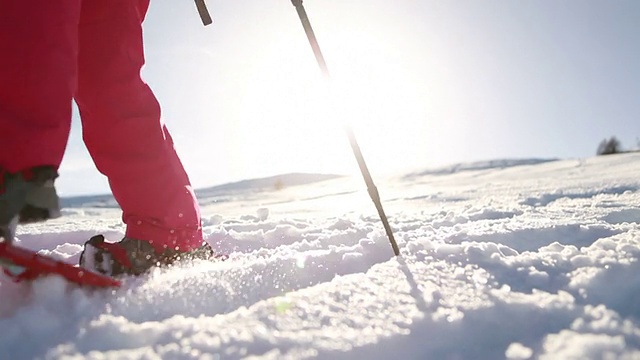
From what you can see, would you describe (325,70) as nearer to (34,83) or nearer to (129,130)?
(129,130)

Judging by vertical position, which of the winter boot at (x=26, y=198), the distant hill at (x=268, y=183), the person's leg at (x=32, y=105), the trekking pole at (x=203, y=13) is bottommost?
the distant hill at (x=268, y=183)

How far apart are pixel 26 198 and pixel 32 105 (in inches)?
7.2

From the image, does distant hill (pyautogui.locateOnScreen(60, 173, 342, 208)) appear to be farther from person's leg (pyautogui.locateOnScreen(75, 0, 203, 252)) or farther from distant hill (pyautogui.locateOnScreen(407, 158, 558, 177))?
person's leg (pyautogui.locateOnScreen(75, 0, 203, 252))

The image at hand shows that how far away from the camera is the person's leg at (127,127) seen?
1.43 meters

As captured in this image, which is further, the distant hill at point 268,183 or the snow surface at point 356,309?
the distant hill at point 268,183

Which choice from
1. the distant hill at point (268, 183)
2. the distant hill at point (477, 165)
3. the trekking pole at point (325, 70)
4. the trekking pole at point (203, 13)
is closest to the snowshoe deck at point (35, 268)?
the trekking pole at point (325, 70)

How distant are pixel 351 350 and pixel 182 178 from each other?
3.18 feet

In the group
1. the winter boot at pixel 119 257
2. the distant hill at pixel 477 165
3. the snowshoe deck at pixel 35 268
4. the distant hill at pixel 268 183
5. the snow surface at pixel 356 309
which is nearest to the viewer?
the snow surface at pixel 356 309

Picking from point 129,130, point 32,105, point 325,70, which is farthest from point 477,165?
point 32,105

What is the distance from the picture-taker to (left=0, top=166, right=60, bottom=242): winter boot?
959 mm

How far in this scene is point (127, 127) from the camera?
57.1 inches

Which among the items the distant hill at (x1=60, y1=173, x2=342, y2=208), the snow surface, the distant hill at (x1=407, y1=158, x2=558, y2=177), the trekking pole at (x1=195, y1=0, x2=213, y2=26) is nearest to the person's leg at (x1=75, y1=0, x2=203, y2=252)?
the snow surface

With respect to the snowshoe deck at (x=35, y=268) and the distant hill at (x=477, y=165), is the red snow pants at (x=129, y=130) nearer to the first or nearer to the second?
the snowshoe deck at (x=35, y=268)

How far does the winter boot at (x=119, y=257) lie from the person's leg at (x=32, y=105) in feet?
0.87
